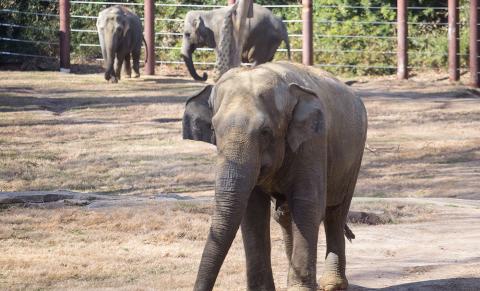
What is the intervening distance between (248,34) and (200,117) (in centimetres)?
1713

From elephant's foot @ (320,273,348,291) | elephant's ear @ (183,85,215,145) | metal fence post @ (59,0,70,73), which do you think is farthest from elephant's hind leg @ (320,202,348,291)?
metal fence post @ (59,0,70,73)

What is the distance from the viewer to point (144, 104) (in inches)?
814

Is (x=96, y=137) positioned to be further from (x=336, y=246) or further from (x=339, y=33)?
(x=339, y=33)

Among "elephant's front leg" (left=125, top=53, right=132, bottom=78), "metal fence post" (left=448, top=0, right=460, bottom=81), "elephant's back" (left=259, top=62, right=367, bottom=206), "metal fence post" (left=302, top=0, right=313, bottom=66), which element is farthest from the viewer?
"metal fence post" (left=302, top=0, right=313, bottom=66)

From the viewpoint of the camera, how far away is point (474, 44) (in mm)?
24422

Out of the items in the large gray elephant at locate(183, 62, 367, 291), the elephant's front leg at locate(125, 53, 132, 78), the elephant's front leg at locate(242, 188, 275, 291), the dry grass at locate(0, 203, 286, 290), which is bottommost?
the dry grass at locate(0, 203, 286, 290)

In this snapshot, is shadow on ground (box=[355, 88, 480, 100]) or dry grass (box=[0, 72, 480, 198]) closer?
dry grass (box=[0, 72, 480, 198])

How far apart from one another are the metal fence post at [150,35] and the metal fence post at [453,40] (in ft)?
20.8

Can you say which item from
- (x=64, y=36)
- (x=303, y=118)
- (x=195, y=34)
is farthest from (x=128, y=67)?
(x=303, y=118)

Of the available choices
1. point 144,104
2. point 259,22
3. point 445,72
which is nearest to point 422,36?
point 445,72

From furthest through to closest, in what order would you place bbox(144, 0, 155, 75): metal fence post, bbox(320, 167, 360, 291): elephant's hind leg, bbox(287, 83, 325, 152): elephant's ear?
bbox(144, 0, 155, 75): metal fence post < bbox(320, 167, 360, 291): elephant's hind leg < bbox(287, 83, 325, 152): elephant's ear

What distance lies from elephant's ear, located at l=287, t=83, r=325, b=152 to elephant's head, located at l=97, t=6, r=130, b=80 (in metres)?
16.7

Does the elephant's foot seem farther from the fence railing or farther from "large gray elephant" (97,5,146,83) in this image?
the fence railing

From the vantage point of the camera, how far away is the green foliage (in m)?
26.4
